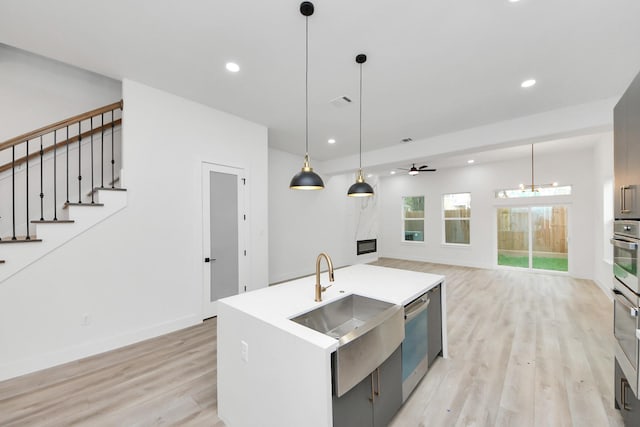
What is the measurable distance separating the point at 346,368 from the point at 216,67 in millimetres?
3062

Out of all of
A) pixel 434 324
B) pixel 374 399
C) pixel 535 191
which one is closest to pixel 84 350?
pixel 374 399

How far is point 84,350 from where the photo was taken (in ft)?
8.70

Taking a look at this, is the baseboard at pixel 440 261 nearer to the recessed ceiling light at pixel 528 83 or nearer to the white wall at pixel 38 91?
the recessed ceiling light at pixel 528 83

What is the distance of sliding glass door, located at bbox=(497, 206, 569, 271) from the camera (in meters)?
6.23

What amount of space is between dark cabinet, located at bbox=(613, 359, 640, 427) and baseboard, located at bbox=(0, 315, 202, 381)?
4.21 meters

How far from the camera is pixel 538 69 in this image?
105 inches

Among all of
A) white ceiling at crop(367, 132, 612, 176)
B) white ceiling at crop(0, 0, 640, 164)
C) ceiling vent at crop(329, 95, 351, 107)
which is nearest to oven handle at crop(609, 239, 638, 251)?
white ceiling at crop(0, 0, 640, 164)

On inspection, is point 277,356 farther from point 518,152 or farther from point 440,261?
point 440,261

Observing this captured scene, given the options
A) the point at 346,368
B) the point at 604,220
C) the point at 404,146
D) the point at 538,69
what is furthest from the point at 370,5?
the point at 604,220

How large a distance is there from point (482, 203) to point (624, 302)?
6.11 metres

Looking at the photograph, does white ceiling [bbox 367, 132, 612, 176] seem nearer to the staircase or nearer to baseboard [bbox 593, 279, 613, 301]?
baseboard [bbox 593, 279, 613, 301]

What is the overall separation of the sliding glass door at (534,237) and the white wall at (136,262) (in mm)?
7365

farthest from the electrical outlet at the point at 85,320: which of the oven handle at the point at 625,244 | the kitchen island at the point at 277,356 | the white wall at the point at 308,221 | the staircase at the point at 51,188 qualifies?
the oven handle at the point at 625,244

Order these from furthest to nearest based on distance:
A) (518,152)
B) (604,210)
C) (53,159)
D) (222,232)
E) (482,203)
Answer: (482,203) → (518,152) → (604,210) → (222,232) → (53,159)
